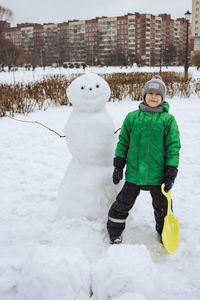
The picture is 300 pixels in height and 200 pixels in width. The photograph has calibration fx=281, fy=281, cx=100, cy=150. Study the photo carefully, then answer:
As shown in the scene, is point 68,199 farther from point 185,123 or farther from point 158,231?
point 185,123

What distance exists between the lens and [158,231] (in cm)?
234

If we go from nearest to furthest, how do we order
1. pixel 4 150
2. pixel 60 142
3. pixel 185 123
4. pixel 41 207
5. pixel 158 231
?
pixel 158 231 < pixel 41 207 < pixel 4 150 < pixel 60 142 < pixel 185 123

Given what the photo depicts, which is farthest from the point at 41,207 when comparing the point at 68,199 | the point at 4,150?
the point at 4,150

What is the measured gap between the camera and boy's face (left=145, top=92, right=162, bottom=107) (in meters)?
2.09

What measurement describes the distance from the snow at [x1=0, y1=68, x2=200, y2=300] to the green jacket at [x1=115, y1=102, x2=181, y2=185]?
506 mm

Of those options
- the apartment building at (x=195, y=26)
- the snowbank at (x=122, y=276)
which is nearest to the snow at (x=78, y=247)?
the snowbank at (x=122, y=276)

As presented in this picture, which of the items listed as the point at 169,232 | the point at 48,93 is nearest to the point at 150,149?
the point at 169,232

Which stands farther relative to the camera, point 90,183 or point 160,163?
point 90,183

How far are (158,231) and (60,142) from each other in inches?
128

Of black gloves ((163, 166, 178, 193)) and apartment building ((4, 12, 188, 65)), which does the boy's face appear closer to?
black gloves ((163, 166, 178, 193))

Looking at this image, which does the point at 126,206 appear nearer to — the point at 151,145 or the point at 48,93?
the point at 151,145

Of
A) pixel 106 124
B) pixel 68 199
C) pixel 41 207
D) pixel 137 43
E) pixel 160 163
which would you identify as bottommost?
pixel 41 207

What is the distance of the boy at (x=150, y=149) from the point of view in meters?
2.02

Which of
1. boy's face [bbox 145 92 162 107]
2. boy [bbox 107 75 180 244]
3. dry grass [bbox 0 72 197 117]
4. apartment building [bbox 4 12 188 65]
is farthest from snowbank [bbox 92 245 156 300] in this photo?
apartment building [bbox 4 12 188 65]
